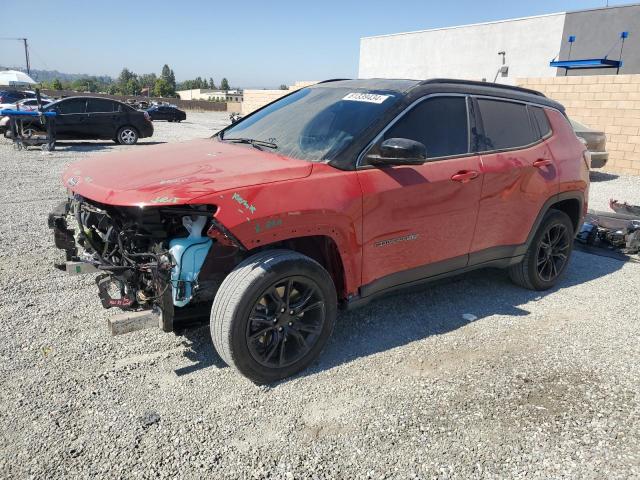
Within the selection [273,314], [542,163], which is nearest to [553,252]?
[542,163]

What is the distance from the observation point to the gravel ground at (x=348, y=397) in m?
2.59

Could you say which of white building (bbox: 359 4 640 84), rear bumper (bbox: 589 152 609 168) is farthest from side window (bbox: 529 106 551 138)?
white building (bbox: 359 4 640 84)

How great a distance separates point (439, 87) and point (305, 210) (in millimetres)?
1659

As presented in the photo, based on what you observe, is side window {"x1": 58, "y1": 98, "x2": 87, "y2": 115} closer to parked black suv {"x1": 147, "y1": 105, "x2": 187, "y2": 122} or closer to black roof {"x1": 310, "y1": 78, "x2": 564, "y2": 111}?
black roof {"x1": 310, "y1": 78, "x2": 564, "y2": 111}

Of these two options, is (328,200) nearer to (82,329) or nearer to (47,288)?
(82,329)

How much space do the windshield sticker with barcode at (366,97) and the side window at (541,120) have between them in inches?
69.0

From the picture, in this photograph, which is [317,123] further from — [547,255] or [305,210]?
[547,255]

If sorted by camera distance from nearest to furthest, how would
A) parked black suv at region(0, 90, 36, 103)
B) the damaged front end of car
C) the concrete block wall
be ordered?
the damaged front end of car
the concrete block wall
parked black suv at region(0, 90, 36, 103)

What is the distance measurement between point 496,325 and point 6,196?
25.5ft

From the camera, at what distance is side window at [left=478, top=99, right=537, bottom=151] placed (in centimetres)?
420

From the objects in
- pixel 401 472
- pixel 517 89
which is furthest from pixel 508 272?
pixel 401 472

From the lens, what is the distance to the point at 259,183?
2977 millimetres

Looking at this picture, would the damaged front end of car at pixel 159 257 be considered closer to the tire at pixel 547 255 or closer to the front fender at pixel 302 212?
the front fender at pixel 302 212

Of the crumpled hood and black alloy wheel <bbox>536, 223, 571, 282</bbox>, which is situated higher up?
the crumpled hood
